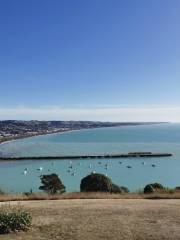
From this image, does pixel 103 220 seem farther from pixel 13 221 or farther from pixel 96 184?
pixel 96 184

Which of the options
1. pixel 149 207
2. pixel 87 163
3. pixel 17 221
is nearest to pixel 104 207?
pixel 149 207

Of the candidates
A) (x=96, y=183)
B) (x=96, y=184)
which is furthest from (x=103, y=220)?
(x=96, y=183)

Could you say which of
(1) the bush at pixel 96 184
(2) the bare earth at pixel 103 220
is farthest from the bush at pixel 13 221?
(1) the bush at pixel 96 184

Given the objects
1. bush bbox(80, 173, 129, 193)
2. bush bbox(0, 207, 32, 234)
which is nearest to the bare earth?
bush bbox(0, 207, 32, 234)

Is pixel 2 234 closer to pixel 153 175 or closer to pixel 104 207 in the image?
pixel 104 207

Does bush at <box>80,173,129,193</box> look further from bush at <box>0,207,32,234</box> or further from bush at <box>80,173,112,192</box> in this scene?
bush at <box>0,207,32,234</box>
